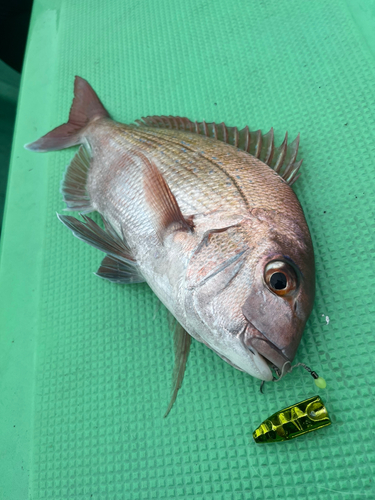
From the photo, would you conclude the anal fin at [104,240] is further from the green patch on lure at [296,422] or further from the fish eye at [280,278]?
the green patch on lure at [296,422]

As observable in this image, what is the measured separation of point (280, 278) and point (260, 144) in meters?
0.61

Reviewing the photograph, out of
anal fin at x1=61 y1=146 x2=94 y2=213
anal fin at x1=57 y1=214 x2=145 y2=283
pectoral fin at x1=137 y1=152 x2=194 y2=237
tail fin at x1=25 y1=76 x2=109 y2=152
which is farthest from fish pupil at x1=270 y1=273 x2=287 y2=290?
tail fin at x1=25 y1=76 x2=109 y2=152

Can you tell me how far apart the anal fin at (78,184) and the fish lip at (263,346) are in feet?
2.98

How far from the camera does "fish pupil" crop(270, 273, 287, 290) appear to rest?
0.83m

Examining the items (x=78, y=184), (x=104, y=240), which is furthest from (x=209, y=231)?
(x=78, y=184)

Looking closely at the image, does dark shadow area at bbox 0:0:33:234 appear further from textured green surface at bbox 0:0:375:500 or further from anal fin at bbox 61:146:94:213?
anal fin at bbox 61:146:94:213

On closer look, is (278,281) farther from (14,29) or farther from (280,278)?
(14,29)

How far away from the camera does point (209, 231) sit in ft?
3.05

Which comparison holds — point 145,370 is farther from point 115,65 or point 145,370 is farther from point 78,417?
point 115,65

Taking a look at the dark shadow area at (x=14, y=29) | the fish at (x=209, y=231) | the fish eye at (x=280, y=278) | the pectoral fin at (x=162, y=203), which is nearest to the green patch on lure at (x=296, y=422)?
the fish at (x=209, y=231)

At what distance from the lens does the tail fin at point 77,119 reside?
1.62 meters

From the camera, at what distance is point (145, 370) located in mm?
1233

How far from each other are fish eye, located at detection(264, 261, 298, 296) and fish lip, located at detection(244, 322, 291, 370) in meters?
0.11

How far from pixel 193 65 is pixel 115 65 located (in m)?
0.49
